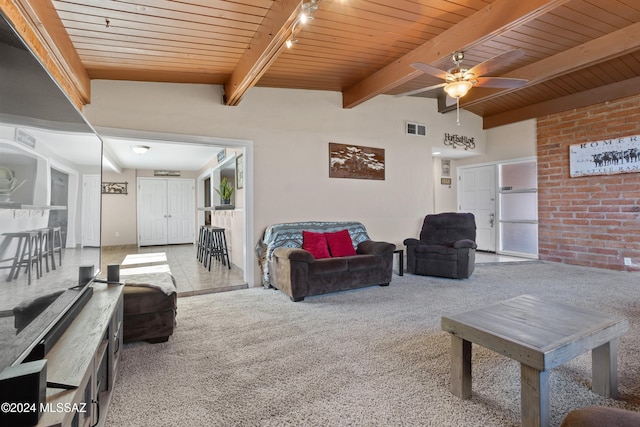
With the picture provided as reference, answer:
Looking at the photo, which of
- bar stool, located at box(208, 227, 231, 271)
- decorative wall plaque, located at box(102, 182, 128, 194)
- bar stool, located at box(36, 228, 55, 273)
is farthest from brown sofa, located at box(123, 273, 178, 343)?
decorative wall plaque, located at box(102, 182, 128, 194)

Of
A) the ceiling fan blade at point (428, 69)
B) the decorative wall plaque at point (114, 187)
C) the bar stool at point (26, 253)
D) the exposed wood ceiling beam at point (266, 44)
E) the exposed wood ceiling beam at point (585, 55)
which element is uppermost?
the exposed wood ceiling beam at point (585, 55)

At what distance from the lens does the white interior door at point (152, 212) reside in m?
8.73

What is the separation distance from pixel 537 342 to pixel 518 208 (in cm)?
583

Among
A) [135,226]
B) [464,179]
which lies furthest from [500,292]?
[135,226]

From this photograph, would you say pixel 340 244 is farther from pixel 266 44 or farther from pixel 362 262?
pixel 266 44

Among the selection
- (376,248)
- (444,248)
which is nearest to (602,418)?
(376,248)

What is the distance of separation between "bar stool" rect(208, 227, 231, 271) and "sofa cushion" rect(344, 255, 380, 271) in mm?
2586

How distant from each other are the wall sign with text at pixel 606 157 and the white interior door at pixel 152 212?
9.51 metres

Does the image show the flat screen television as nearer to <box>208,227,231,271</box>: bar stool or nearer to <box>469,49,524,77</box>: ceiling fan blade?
<box>469,49,524,77</box>: ceiling fan blade

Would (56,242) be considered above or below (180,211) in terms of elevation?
below

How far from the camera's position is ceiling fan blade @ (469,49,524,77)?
8.96ft

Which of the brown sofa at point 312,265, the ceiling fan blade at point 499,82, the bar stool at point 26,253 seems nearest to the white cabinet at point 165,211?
the brown sofa at point 312,265

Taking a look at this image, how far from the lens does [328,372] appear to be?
79.4 inches

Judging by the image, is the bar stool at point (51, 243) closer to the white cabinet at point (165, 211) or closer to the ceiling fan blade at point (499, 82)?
the ceiling fan blade at point (499, 82)
